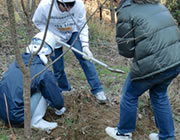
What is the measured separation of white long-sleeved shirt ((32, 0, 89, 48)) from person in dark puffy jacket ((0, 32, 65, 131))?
0.43 meters

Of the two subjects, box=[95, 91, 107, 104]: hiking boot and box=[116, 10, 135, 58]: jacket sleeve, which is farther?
box=[95, 91, 107, 104]: hiking boot

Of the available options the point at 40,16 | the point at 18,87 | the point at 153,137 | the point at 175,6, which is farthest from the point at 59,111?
the point at 175,6

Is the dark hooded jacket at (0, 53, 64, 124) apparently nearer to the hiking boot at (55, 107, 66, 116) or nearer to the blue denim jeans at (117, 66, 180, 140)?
the hiking boot at (55, 107, 66, 116)

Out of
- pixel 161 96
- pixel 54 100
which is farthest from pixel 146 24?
pixel 54 100

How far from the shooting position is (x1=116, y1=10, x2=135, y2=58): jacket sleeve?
72.3 inches

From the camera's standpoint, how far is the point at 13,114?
2.22 m

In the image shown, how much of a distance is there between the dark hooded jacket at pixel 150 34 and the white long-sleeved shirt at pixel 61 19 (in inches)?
40.6

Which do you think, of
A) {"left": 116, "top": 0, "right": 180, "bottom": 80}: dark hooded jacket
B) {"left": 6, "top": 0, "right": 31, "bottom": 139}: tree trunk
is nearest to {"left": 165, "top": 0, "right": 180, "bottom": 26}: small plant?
{"left": 116, "top": 0, "right": 180, "bottom": 80}: dark hooded jacket

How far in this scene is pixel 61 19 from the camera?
2.84 metres

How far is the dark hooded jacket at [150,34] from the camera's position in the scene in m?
1.80

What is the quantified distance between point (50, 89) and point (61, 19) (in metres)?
0.98

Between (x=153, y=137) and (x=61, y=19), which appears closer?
(x=153, y=137)

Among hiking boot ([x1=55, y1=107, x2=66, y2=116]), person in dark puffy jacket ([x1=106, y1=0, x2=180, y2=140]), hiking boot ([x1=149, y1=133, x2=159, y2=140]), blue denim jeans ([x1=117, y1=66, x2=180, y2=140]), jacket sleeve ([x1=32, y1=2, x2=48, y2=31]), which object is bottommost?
hiking boot ([x1=149, y1=133, x2=159, y2=140])

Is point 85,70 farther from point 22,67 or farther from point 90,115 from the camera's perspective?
point 22,67
